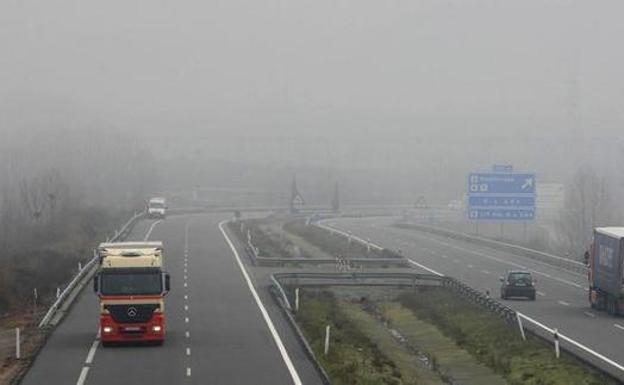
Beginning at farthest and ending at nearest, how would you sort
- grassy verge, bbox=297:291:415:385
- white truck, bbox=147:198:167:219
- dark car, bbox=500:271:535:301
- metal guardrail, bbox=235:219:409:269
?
white truck, bbox=147:198:167:219 → metal guardrail, bbox=235:219:409:269 → dark car, bbox=500:271:535:301 → grassy verge, bbox=297:291:415:385

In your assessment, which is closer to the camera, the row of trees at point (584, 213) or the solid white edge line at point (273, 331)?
the solid white edge line at point (273, 331)

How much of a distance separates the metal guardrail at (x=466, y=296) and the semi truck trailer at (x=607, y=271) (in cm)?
335

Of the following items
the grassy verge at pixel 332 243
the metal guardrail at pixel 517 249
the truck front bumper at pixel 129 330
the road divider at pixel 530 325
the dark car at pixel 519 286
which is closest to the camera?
the road divider at pixel 530 325

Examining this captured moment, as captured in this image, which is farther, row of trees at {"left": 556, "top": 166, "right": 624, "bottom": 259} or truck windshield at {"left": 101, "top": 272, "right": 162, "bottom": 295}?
row of trees at {"left": 556, "top": 166, "right": 624, "bottom": 259}

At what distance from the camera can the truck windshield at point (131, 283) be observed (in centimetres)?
3719

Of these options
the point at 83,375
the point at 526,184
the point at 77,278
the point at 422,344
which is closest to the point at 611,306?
the point at 422,344

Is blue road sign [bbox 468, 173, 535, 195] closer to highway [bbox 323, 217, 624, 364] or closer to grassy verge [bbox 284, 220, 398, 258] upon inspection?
highway [bbox 323, 217, 624, 364]

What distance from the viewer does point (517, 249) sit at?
85.8 m

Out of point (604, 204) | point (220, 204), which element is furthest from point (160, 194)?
point (604, 204)

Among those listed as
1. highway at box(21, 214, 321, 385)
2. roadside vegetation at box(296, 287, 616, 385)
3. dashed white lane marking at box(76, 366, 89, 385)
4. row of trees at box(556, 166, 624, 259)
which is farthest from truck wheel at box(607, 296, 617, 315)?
row of trees at box(556, 166, 624, 259)

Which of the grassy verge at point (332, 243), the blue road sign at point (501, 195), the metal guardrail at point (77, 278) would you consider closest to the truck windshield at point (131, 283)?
the metal guardrail at point (77, 278)

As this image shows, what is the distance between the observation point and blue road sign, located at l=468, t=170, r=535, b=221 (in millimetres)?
79938

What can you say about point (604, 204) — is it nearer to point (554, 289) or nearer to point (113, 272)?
point (554, 289)

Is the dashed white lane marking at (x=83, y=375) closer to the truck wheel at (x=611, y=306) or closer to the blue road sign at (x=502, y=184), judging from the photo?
the truck wheel at (x=611, y=306)
